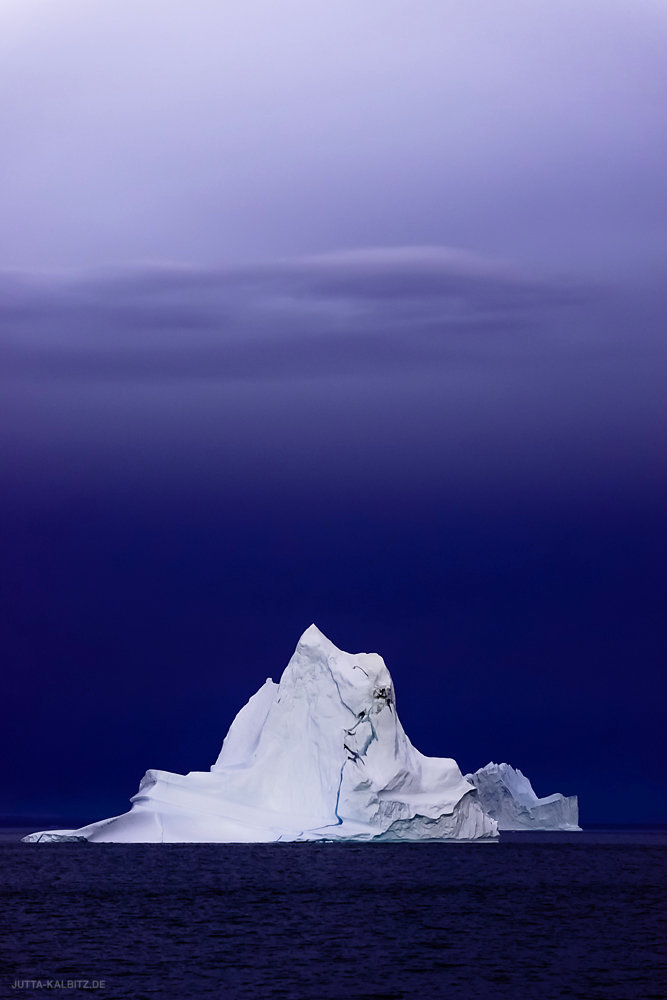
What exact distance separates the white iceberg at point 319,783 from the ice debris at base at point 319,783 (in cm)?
3

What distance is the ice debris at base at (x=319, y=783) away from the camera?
46719mm

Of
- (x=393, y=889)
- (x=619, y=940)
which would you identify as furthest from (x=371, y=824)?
(x=619, y=940)

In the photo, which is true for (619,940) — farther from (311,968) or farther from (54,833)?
(54,833)

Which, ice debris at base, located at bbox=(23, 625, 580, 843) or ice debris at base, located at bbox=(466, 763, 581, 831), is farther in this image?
ice debris at base, located at bbox=(466, 763, 581, 831)

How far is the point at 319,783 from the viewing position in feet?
157

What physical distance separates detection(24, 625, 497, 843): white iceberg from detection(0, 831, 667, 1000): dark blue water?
1.09m

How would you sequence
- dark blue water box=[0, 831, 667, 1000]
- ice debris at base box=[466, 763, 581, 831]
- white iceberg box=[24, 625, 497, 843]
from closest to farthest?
1. dark blue water box=[0, 831, 667, 1000]
2. white iceberg box=[24, 625, 497, 843]
3. ice debris at base box=[466, 763, 581, 831]

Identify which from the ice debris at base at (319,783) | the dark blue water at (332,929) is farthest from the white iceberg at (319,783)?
the dark blue water at (332,929)

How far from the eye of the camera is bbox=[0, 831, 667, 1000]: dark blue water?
21766mm

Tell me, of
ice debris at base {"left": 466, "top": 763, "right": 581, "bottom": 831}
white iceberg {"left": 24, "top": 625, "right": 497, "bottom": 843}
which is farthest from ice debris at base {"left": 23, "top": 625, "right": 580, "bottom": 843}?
ice debris at base {"left": 466, "top": 763, "right": 581, "bottom": 831}

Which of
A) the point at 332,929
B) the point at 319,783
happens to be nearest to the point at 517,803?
the point at 319,783

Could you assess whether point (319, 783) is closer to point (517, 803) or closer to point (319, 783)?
point (319, 783)

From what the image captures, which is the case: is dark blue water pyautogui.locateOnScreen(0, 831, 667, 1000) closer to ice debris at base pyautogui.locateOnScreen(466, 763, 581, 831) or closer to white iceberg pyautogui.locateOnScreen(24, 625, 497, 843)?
white iceberg pyautogui.locateOnScreen(24, 625, 497, 843)

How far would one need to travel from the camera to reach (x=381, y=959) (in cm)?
2452
